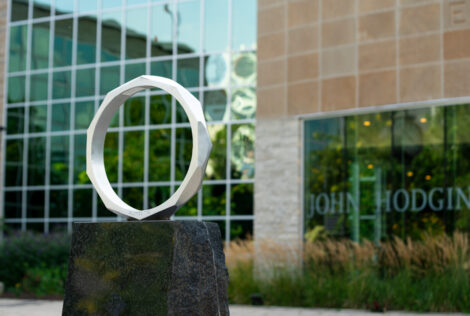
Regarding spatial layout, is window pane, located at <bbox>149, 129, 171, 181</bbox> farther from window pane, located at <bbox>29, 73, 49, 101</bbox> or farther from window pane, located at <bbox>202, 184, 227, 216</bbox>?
window pane, located at <bbox>29, 73, 49, 101</bbox>

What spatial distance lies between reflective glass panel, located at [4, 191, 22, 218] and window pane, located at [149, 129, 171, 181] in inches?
196

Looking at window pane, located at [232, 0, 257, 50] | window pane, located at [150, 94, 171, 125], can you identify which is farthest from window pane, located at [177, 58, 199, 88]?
window pane, located at [232, 0, 257, 50]

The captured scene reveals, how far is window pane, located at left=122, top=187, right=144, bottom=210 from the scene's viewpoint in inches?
781

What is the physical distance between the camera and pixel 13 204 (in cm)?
2172

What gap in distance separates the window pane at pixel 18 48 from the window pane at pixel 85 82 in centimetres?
224

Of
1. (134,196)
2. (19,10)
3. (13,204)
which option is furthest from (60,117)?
(19,10)

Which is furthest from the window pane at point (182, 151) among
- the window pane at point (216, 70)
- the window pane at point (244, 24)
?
the window pane at point (244, 24)

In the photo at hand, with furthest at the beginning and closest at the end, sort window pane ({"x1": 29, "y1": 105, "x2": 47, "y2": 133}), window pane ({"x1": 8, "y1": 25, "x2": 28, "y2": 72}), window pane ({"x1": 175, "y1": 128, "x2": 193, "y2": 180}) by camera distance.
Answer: window pane ({"x1": 8, "y1": 25, "x2": 28, "y2": 72}) → window pane ({"x1": 29, "y1": 105, "x2": 47, "y2": 133}) → window pane ({"x1": 175, "y1": 128, "x2": 193, "y2": 180})

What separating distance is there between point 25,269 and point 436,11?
1163cm

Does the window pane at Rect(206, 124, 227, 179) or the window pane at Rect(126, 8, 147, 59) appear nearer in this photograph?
the window pane at Rect(206, 124, 227, 179)

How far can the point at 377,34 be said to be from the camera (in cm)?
1561

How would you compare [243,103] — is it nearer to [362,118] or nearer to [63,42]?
[362,118]

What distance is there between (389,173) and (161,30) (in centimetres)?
837

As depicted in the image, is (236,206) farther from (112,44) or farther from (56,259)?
(112,44)
